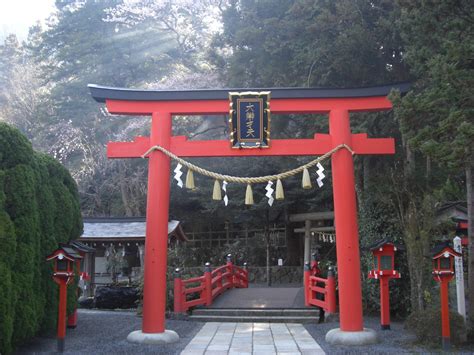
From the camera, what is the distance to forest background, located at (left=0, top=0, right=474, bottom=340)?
8312mm

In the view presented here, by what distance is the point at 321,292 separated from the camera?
12.0m

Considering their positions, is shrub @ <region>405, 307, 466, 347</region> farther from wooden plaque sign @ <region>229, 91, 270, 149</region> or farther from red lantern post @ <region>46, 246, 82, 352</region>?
red lantern post @ <region>46, 246, 82, 352</region>

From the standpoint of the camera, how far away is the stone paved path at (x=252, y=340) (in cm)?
808

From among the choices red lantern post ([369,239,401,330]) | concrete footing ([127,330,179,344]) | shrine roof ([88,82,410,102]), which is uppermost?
shrine roof ([88,82,410,102])

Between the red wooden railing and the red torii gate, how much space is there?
10.2ft

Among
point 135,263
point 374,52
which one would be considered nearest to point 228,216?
point 135,263

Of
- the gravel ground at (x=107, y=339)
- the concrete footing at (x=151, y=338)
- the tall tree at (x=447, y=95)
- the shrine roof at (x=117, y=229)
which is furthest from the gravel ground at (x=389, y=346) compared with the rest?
the shrine roof at (x=117, y=229)

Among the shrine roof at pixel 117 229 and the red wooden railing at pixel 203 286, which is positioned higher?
the shrine roof at pixel 117 229

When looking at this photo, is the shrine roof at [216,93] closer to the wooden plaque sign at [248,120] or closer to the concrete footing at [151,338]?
→ the wooden plaque sign at [248,120]

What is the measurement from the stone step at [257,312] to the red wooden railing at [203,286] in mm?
378

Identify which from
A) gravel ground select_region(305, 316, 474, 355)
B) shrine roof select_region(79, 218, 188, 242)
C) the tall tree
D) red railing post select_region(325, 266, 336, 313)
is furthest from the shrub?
shrine roof select_region(79, 218, 188, 242)

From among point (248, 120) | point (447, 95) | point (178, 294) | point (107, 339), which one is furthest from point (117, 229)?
point (447, 95)

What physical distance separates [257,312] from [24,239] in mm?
6579

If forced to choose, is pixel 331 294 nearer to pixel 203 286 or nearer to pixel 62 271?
pixel 203 286
